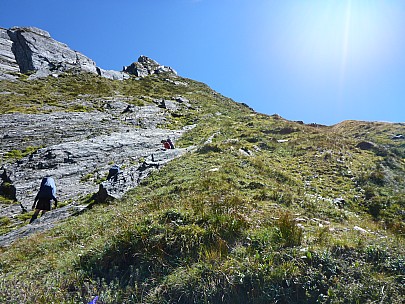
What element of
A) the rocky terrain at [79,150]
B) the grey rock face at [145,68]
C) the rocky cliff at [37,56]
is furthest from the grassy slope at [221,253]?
the grey rock face at [145,68]

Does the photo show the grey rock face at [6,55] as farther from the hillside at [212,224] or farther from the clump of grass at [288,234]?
the clump of grass at [288,234]

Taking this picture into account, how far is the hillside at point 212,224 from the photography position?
193 inches

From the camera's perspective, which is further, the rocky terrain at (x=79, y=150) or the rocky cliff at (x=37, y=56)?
the rocky cliff at (x=37, y=56)

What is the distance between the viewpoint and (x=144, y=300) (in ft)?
15.8

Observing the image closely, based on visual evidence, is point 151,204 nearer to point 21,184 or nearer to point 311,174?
point 311,174

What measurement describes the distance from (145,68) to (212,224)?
291 ft

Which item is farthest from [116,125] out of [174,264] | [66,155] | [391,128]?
[391,128]

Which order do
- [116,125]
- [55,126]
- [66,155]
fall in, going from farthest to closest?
[116,125], [55,126], [66,155]

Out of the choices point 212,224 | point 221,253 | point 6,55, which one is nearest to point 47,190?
point 212,224

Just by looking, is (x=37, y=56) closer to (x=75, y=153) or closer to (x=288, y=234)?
(x=75, y=153)

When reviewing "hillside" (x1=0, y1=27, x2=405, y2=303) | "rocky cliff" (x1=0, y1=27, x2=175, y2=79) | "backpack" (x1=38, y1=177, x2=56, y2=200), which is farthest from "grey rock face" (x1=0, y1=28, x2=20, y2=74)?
"backpack" (x1=38, y1=177, x2=56, y2=200)

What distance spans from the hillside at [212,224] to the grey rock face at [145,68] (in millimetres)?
60838

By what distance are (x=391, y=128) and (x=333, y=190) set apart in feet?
95.6

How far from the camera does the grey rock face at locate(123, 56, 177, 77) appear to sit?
8256 cm
